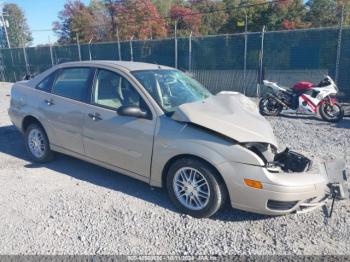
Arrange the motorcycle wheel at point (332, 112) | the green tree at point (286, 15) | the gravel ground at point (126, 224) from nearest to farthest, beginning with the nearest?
the gravel ground at point (126, 224) < the motorcycle wheel at point (332, 112) < the green tree at point (286, 15)

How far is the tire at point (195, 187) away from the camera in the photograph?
127 inches

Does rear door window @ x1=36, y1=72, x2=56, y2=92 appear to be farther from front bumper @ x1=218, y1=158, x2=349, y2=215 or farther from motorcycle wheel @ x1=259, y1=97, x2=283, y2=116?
motorcycle wheel @ x1=259, y1=97, x2=283, y2=116

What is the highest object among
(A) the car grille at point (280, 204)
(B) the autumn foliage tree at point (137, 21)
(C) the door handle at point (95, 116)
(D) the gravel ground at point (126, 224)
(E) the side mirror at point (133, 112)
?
(B) the autumn foliage tree at point (137, 21)

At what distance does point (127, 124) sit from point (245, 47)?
8.66 m

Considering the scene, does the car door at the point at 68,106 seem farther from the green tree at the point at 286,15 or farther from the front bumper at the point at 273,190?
the green tree at the point at 286,15

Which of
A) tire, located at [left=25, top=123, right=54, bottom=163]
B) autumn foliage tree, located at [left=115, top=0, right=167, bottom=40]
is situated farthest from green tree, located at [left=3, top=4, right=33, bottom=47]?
tire, located at [left=25, top=123, right=54, bottom=163]

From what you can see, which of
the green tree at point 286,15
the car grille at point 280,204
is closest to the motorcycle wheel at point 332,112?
the car grille at point 280,204

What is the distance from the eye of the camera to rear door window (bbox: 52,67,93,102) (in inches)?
169

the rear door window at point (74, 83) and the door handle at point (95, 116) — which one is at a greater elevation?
the rear door window at point (74, 83)

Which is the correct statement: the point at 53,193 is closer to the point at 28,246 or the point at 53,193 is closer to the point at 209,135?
the point at 28,246

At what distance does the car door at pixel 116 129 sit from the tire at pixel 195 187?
373mm

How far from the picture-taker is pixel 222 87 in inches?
475

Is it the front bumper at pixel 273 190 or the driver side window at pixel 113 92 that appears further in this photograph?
the driver side window at pixel 113 92

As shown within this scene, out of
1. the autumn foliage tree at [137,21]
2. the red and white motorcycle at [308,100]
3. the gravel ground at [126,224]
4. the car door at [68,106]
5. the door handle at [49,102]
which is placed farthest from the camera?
the autumn foliage tree at [137,21]
